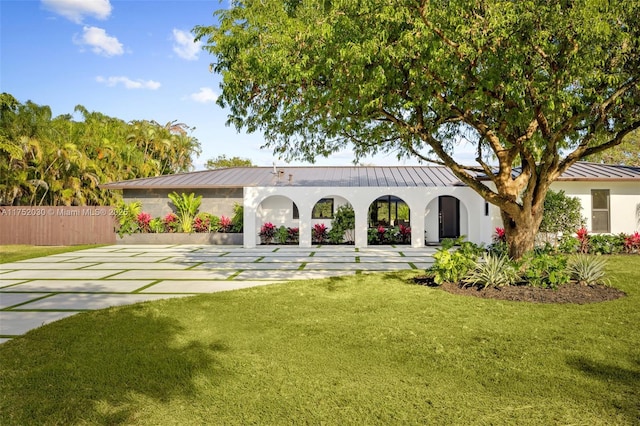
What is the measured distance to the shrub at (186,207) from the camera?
67.7 feet

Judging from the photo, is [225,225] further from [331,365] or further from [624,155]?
[624,155]

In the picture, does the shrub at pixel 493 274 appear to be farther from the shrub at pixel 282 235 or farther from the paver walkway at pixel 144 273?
the shrub at pixel 282 235

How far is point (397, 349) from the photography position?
4855 mm

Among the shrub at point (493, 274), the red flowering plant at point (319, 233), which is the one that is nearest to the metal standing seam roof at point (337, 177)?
the red flowering plant at point (319, 233)

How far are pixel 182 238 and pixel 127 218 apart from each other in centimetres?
299

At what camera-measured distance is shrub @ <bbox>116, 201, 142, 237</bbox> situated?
20719 mm

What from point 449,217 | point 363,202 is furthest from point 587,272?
point 449,217

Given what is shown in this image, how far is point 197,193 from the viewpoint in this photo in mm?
21672

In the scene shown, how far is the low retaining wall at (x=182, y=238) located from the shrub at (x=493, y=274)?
44.4ft

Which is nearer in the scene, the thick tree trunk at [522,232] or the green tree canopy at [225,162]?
the thick tree trunk at [522,232]

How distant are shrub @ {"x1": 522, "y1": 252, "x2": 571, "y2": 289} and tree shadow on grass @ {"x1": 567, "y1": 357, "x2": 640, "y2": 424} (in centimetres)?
349

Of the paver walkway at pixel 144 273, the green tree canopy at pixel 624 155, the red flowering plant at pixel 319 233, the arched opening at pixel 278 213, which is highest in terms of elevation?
the green tree canopy at pixel 624 155

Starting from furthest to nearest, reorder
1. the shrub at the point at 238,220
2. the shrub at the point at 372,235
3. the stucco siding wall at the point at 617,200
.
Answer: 1. the shrub at the point at 238,220
2. the shrub at the point at 372,235
3. the stucco siding wall at the point at 617,200

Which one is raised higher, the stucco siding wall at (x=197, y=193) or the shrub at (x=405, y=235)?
the stucco siding wall at (x=197, y=193)
